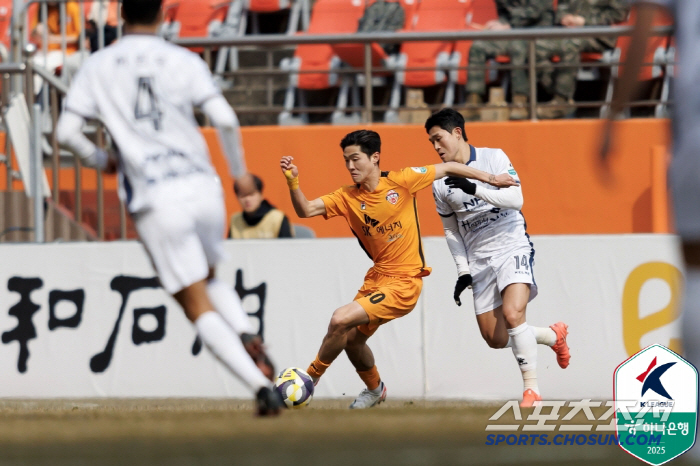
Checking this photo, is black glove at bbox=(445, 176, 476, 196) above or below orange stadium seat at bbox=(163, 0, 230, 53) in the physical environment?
below

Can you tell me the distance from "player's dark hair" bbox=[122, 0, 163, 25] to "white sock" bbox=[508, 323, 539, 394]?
3.95m

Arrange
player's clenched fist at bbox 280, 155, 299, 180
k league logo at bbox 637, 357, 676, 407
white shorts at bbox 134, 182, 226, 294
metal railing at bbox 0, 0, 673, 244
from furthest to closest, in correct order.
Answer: metal railing at bbox 0, 0, 673, 244
player's clenched fist at bbox 280, 155, 299, 180
k league logo at bbox 637, 357, 676, 407
white shorts at bbox 134, 182, 226, 294

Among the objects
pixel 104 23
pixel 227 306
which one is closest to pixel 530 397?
pixel 227 306

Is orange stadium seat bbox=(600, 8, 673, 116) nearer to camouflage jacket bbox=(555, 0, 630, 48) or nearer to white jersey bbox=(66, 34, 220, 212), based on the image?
camouflage jacket bbox=(555, 0, 630, 48)

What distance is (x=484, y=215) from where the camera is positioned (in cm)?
803

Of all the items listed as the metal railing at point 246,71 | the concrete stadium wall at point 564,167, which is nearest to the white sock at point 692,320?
the metal railing at point 246,71

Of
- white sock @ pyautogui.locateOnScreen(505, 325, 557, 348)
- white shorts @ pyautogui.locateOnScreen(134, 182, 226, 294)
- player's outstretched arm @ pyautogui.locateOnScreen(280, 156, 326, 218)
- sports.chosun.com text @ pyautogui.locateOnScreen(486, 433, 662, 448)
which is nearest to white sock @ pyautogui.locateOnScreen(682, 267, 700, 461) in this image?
sports.chosun.com text @ pyautogui.locateOnScreen(486, 433, 662, 448)

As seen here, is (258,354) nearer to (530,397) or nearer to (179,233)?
(179,233)

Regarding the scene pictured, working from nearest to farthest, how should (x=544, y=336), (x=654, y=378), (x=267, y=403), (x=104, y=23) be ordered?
(x=267, y=403), (x=654, y=378), (x=544, y=336), (x=104, y=23)

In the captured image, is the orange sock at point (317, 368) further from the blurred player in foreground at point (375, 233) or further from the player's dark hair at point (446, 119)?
the player's dark hair at point (446, 119)

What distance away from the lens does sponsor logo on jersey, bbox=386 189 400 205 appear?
311 inches

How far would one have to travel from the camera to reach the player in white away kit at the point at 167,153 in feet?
16.7

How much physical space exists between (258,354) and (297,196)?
2.73 metres

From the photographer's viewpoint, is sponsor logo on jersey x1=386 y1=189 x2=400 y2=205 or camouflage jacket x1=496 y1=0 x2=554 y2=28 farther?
camouflage jacket x1=496 y1=0 x2=554 y2=28
